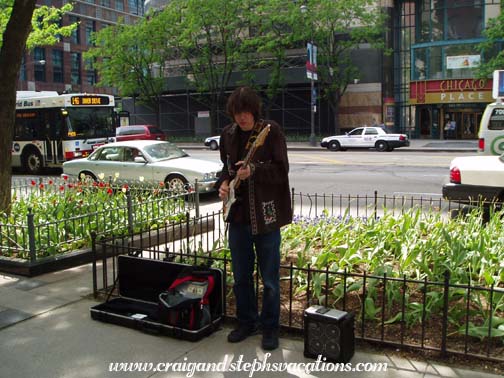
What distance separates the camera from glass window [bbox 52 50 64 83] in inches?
2440

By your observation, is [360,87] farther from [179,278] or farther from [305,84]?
[179,278]

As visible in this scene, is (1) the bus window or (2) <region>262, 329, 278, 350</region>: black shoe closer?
(2) <region>262, 329, 278, 350</region>: black shoe

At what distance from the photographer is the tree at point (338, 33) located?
3662 cm

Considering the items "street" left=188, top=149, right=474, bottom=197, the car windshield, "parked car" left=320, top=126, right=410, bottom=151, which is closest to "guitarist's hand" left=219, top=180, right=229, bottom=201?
"street" left=188, top=149, right=474, bottom=197

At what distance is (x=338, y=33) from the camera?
4022 centimetres

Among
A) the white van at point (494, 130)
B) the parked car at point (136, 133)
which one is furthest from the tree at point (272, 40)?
the white van at point (494, 130)

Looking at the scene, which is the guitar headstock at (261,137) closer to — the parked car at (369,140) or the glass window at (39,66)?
the parked car at (369,140)

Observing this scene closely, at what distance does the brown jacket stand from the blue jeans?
13cm

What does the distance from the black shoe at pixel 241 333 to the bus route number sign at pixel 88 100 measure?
17.0 meters

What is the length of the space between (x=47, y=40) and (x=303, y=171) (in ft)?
45.0

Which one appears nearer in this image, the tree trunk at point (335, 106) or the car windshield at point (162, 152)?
the car windshield at point (162, 152)

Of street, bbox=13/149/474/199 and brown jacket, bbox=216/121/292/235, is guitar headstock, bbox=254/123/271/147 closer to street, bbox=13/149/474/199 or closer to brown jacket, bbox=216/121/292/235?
brown jacket, bbox=216/121/292/235

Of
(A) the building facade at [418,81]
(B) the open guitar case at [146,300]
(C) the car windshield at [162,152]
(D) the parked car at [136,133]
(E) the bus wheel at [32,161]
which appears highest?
(A) the building facade at [418,81]

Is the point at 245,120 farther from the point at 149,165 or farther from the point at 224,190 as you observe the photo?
the point at 149,165
